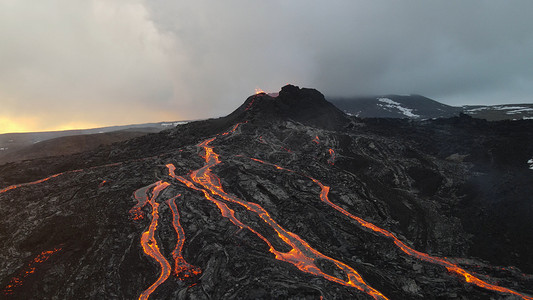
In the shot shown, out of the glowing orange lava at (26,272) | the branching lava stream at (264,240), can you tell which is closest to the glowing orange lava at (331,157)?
the branching lava stream at (264,240)

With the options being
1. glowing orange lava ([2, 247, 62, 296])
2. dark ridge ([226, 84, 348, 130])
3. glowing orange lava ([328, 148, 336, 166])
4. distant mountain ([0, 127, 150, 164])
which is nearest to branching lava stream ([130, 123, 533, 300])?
glowing orange lava ([2, 247, 62, 296])

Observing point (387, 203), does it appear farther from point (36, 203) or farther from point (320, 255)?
point (36, 203)

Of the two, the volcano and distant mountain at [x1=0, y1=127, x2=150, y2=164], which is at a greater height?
distant mountain at [x1=0, y1=127, x2=150, y2=164]

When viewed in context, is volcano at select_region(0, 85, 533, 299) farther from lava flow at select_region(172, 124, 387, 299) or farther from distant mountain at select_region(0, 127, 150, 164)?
distant mountain at select_region(0, 127, 150, 164)

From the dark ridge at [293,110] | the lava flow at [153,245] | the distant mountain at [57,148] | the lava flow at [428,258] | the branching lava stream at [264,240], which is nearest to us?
the lava flow at [428,258]

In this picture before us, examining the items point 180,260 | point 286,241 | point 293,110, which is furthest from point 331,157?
point 180,260

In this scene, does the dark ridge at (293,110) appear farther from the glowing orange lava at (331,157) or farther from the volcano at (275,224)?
the glowing orange lava at (331,157)

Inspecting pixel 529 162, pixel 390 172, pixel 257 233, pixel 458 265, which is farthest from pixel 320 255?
pixel 529 162
